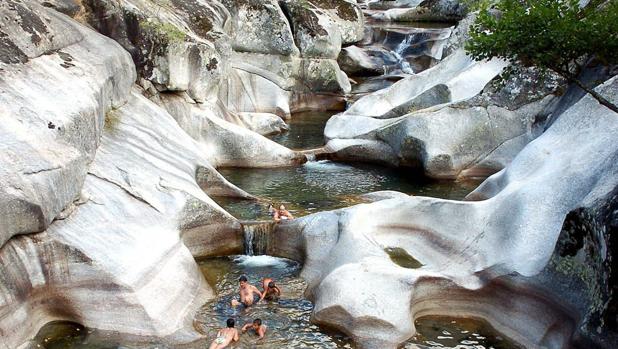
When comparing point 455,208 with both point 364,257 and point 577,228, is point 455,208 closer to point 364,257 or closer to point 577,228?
point 364,257

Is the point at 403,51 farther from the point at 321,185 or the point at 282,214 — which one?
the point at 282,214

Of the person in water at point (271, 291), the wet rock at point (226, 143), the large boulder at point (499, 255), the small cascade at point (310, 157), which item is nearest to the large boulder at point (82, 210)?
the person in water at point (271, 291)

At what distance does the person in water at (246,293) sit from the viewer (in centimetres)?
1126

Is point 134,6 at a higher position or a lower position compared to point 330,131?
higher

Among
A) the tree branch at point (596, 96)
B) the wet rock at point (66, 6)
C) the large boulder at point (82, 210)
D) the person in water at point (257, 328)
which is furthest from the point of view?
the wet rock at point (66, 6)

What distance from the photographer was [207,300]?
37.7 ft

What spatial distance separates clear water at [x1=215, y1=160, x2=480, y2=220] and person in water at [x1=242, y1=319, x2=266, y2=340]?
15.5 feet

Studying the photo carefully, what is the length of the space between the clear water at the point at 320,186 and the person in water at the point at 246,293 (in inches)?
136

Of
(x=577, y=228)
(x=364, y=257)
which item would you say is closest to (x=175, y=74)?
(x=364, y=257)

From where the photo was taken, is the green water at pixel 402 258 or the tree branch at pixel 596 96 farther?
the green water at pixel 402 258

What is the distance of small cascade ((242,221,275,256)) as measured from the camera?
13805mm

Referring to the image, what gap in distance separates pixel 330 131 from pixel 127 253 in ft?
41.5

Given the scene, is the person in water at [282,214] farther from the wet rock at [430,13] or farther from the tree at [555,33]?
the wet rock at [430,13]

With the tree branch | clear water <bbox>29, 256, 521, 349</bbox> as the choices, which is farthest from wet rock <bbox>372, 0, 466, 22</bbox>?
clear water <bbox>29, 256, 521, 349</bbox>
